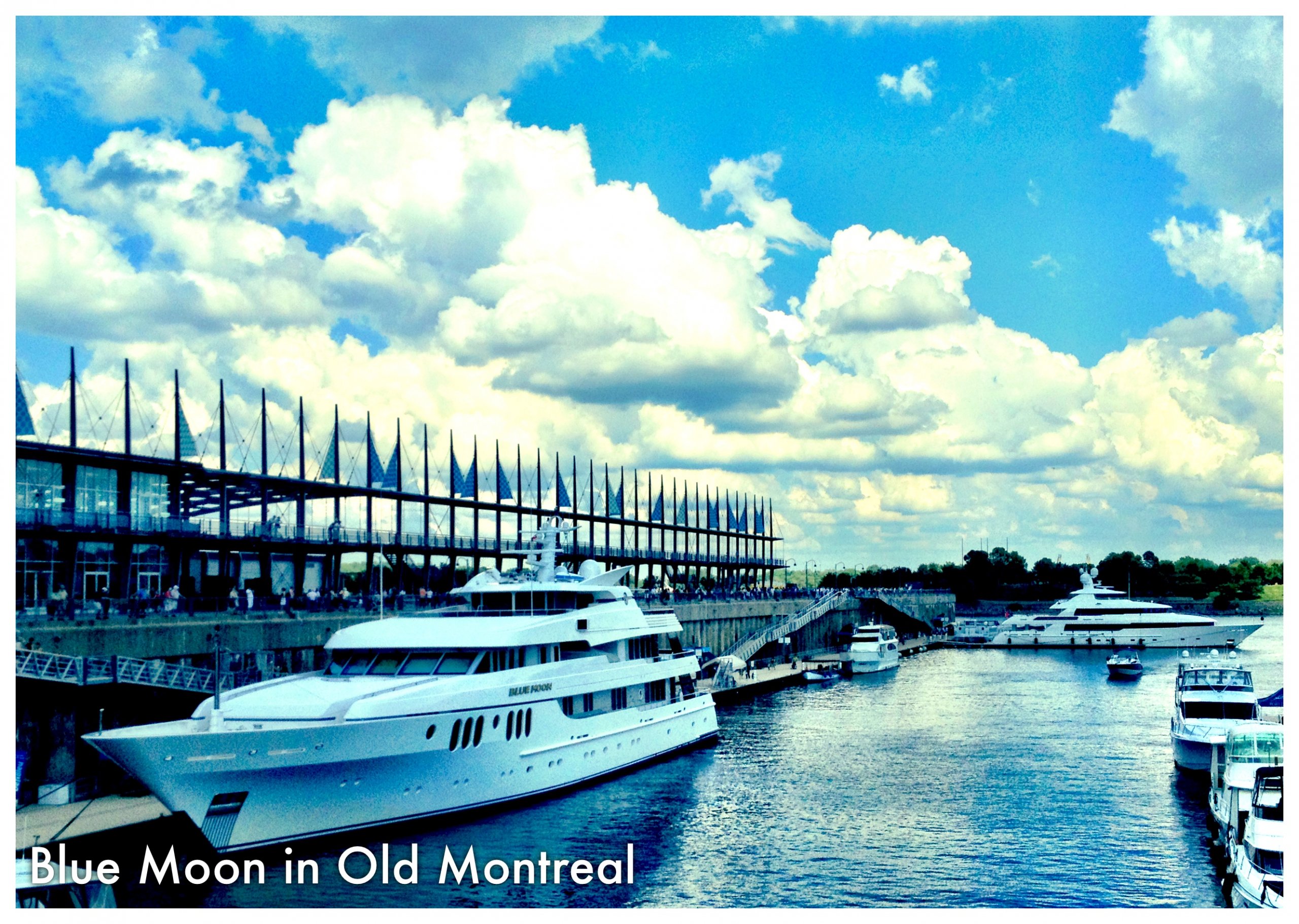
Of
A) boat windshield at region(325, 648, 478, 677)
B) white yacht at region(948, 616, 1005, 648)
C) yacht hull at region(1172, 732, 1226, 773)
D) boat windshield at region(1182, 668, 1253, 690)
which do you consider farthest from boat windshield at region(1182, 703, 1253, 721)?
white yacht at region(948, 616, 1005, 648)

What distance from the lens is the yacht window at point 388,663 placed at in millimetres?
42531

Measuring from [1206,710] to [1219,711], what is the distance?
0.52m

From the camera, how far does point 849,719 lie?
68812mm

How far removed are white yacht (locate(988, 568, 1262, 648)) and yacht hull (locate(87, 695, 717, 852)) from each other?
103 meters

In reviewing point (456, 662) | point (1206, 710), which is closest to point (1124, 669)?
point (1206, 710)

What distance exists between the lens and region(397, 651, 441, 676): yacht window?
139ft

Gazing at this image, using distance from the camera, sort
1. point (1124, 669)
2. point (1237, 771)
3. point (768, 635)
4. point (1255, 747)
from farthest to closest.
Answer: point (768, 635) < point (1124, 669) < point (1255, 747) < point (1237, 771)

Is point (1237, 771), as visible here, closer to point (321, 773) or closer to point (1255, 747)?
point (1255, 747)

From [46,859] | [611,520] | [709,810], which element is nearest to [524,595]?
[709,810]

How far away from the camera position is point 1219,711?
5069 centimetres

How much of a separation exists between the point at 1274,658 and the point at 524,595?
9518 cm

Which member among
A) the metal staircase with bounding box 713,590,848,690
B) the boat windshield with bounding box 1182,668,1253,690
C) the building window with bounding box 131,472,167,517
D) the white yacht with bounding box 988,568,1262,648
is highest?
the building window with bounding box 131,472,167,517

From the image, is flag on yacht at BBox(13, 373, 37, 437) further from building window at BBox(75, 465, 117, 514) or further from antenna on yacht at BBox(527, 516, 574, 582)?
antenna on yacht at BBox(527, 516, 574, 582)

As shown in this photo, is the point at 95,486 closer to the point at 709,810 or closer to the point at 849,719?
the point at 709,810
